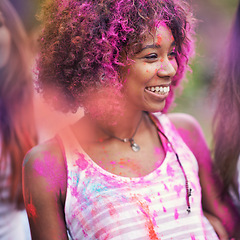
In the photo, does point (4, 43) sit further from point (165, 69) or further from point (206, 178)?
point (206, 178)

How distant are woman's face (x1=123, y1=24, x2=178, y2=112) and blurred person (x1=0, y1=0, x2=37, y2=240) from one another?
0.77m

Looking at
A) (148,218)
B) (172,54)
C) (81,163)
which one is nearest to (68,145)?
(81,163)

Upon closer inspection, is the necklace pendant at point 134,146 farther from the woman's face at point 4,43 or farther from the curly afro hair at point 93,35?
the woman's face at point 4,43

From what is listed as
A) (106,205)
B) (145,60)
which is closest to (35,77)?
(145,60)

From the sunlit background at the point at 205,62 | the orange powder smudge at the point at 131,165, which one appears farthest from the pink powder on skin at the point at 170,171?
the sunlit background at the point at 205,62

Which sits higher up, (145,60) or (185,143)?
(145,60)

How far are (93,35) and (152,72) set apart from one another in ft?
0.82

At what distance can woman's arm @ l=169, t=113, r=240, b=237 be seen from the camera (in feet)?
5.32

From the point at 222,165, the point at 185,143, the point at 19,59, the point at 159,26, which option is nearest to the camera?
the point at 159,26

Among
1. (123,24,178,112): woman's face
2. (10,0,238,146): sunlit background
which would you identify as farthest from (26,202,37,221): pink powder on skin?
(10,0,238,146): sunlit background

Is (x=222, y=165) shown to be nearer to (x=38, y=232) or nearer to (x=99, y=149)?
(x=99, y=149)

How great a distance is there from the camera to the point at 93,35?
47.2 inches

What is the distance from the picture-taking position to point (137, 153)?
4.72 feet

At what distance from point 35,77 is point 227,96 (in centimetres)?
99
